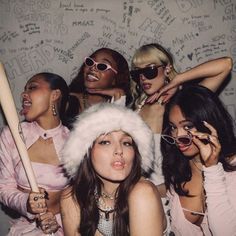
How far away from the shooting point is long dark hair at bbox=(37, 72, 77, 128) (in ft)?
11.1

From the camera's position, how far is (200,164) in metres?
2.87

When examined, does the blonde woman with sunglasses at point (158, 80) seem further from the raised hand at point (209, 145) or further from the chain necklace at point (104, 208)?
the raised hand at point (209, 145)

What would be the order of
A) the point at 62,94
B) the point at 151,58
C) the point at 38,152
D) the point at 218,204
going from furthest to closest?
the point at 151,58 → the point at 62,94 → the point at 38,152 → the point at 218,204

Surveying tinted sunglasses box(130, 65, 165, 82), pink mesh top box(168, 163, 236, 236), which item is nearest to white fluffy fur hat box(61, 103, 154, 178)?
pink mesh top box(168, 163, 236, 236)

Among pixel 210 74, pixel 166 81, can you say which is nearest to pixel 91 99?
pixel 166 81

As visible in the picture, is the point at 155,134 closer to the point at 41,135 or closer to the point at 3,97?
the point at 41,135

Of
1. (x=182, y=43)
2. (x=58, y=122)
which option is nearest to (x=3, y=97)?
(x=58, y=122)

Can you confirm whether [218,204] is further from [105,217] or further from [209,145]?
[105,217]

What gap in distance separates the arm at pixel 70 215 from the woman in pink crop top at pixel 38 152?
1.32ft

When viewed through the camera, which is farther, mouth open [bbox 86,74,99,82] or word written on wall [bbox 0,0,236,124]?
word written on wall [bbox 0,0,236,124]

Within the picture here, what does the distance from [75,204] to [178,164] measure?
90 centimetres

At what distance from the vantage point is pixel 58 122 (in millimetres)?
3402

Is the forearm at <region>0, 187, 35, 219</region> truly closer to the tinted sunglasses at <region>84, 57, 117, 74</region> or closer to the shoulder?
the shoulder

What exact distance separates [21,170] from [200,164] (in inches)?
60.3
